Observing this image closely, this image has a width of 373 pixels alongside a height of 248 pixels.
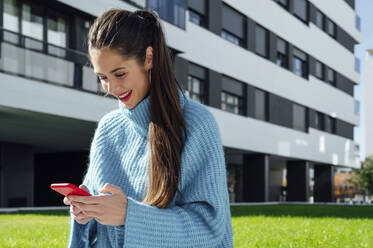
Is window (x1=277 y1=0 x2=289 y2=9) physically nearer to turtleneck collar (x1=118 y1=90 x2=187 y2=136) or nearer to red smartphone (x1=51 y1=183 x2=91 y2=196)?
turtleneck collar (x1=118 y1=90 x2=187 y2=136)

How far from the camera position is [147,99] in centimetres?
198

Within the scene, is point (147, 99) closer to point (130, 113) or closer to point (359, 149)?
point (130, 113)

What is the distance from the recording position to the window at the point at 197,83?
21352mm

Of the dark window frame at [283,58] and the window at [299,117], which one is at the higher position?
the dark window frame at [283,58]

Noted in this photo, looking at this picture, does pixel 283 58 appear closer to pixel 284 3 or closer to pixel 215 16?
pixel 284 3

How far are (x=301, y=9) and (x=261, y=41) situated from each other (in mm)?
5652

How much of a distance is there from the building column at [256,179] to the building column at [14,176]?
36.2 ft

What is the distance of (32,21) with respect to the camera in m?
15.4

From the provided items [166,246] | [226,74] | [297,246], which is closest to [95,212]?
[166,246]

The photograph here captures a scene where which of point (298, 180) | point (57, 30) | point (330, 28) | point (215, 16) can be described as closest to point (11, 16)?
point (57, 30)

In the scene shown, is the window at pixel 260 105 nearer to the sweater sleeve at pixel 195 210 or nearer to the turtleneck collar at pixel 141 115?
the turtleneck collar at pixel 141 115

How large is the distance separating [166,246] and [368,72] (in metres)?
109

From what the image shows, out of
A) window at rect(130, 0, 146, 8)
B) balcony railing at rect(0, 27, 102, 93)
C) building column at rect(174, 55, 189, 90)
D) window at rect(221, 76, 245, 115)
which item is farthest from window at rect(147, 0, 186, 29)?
window at rect(221, 76, 245, 115)

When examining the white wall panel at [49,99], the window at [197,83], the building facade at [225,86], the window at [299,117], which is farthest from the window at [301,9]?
the white wall panel at [49,99]
